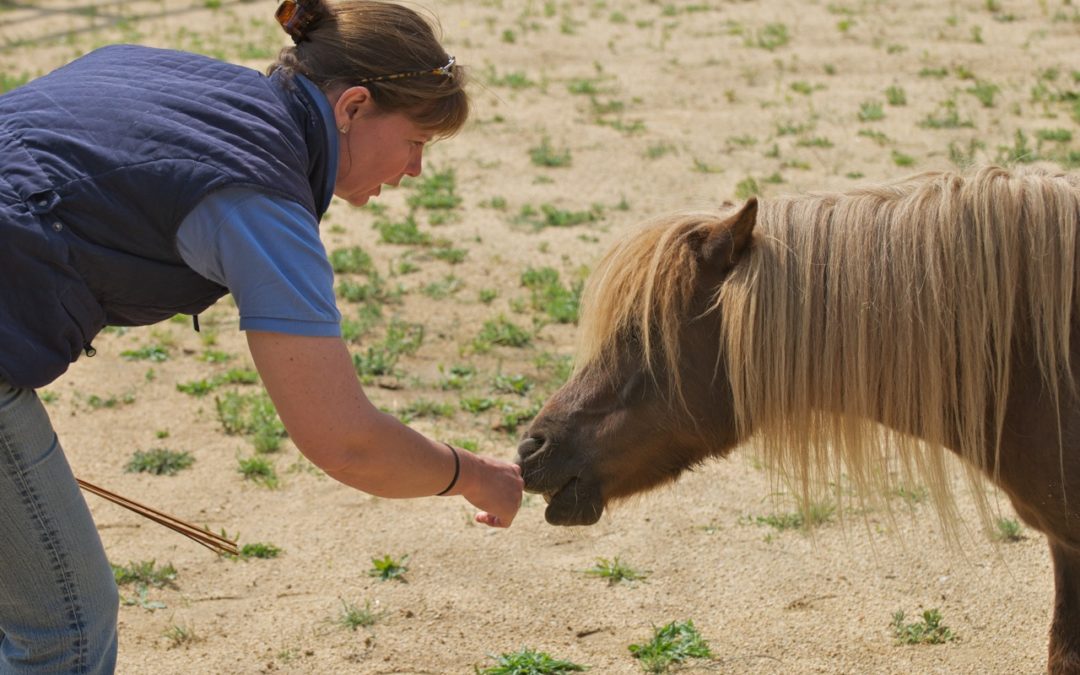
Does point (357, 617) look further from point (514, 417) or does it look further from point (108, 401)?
point (108, 401)

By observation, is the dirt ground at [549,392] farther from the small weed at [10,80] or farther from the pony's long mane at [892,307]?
the pony's long mane at [892,307]

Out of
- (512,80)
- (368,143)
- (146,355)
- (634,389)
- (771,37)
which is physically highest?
(368,143)

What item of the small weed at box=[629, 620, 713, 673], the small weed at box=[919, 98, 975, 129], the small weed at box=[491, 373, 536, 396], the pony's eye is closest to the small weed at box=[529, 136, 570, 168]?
the small weed at box=[919, 98, 975, 129]

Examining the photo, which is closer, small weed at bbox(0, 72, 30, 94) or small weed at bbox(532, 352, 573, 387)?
small weed at bbox(532, 352, 573, 387)

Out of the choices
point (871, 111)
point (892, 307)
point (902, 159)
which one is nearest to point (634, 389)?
point (892, 307)

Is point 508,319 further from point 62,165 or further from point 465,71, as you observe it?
point 62,165

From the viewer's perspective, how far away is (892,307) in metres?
2.87

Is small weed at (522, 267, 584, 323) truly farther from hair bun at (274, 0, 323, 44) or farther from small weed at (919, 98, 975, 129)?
hair bun at (274, 0, 323, 44)

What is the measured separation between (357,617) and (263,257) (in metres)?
2.08

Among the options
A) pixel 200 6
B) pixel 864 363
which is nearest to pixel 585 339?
pixel 864 363

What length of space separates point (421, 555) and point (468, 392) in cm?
132

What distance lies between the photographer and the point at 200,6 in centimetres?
1344

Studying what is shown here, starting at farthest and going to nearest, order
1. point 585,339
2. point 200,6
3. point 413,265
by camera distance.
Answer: point 200,6 → point 413,265 → point 585,339

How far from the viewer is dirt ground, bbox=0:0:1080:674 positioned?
3850mm
